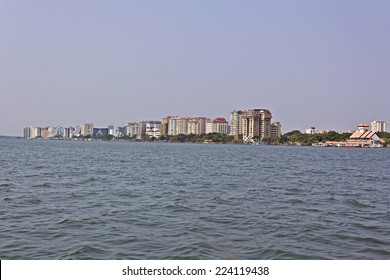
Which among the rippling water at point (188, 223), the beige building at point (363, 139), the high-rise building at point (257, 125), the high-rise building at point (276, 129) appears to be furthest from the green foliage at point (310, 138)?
the rippling water at point (188, 223)

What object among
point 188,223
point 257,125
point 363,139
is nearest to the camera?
point 188,223

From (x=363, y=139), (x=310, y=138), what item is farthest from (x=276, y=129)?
(x=363, y=139)

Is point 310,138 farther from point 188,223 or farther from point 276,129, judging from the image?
point 188,223

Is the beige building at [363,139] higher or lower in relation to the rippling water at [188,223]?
higher

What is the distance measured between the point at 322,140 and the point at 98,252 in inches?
6208

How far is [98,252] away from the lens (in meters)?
7.39

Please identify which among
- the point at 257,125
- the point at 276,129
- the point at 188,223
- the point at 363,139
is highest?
the point at 257,125

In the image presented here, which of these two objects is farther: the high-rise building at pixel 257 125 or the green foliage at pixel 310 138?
the high-rise building at pixel 257 125

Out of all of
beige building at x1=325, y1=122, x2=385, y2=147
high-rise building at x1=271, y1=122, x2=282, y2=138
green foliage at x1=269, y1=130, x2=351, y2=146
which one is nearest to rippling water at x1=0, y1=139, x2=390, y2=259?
beige building at x1=325, y1=122, x2=385, y2=147

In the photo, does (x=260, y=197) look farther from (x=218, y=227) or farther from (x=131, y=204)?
(x=218, y=227)

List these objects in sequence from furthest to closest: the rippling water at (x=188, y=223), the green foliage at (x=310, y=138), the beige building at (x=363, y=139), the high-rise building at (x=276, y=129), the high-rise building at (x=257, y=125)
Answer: the high-rise building at (x=276, y=129) < the high-rise building at (x=257, y=125) < the green foliage at (x=310, y=138) < the beige building at (x=363, y=139) < the rippling water at (x=188, y=223)

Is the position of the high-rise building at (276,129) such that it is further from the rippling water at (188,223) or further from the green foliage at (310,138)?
the rippling water at (188,223)

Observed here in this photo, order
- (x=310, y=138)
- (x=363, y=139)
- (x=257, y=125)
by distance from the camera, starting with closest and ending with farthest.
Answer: (x=363, y=139), (x=310, y=138), (x=257, y=125)
